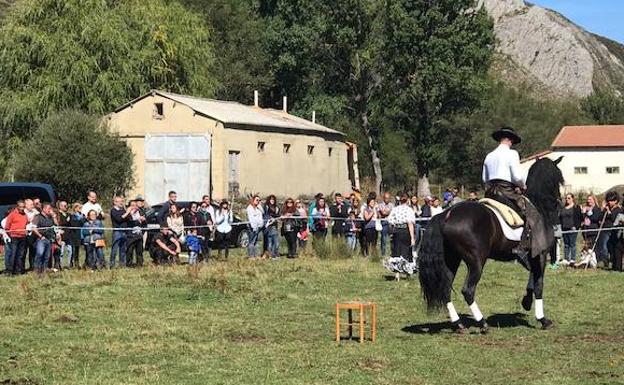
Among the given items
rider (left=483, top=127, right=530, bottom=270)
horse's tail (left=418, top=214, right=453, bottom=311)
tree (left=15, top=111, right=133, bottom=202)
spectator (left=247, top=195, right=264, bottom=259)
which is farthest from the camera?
tree (left=15, top=111, right=133, bottom=202)

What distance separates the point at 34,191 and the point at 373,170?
141 ft

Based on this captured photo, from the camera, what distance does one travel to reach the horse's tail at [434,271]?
12172mm

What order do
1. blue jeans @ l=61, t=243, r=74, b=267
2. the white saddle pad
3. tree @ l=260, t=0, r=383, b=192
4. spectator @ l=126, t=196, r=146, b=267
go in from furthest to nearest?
tree @ l=260, t=0, r=383, b=192 → blue jeans @ l=61, t=243, r=74, b=267 → spectator @ l=126, t=196, r=146, b=267 → the white saddle pad

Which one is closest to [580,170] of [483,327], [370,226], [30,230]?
[370,226]

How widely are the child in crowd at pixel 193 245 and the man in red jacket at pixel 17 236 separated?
3.81 m

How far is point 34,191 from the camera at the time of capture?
2806 cm

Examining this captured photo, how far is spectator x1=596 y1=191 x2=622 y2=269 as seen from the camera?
22.8 m

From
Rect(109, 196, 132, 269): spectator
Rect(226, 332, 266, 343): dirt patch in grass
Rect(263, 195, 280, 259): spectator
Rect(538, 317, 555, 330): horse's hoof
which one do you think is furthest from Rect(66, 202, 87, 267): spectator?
Rect(538, 317, 555, 330): horse's hoof

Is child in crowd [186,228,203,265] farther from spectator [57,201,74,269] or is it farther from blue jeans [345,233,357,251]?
blue jeans [345,233,357,251]

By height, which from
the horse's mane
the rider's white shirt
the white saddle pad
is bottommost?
the white saddle pad

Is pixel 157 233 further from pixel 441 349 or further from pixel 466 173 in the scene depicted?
pixel 466 173

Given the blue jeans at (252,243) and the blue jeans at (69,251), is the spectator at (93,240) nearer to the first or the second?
the blue jeans at (69,251)

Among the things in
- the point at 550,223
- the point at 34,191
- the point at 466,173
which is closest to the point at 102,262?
the point at 34,191

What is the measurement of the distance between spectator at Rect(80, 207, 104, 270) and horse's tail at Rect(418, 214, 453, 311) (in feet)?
37.0
